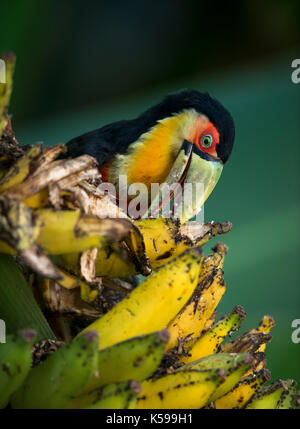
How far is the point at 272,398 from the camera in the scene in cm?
48

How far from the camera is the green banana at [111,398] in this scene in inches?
14.6

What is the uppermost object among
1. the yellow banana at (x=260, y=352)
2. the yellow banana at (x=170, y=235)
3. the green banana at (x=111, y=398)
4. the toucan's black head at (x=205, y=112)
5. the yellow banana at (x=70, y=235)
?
the toucan's black head at (x=205, y=112)

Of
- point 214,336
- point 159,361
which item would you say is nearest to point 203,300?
point 214,336

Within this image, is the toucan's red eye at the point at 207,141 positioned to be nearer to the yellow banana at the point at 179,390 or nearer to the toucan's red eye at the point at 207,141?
the toucan's red eye at the point at 207,141

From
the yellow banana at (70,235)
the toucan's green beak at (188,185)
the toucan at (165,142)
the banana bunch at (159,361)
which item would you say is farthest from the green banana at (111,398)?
the toucan at (165,142)

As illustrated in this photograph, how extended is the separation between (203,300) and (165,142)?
53cm

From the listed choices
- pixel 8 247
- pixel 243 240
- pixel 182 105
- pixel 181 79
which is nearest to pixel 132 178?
pixel 182 105

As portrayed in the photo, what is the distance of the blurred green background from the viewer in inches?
49.8

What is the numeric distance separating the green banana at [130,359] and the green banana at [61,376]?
0.02 metres

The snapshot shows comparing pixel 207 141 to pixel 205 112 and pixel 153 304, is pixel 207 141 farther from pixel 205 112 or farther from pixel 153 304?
pixel 153 304

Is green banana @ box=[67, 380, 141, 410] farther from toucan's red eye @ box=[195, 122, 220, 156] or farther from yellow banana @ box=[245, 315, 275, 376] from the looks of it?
toucan's red eye @ box=[195, 122, 220, 156]

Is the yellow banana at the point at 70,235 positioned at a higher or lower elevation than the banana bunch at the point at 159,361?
higher

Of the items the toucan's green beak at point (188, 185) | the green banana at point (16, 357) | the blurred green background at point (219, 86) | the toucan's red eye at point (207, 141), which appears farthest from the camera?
the blurred green background at point (219, 86)

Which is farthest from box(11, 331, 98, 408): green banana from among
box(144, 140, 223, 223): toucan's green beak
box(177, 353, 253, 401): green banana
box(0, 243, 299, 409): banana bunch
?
box(144, 140, 223, 223): toucan's green beak
